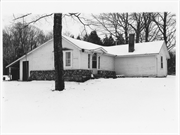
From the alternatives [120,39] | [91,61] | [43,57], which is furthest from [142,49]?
[120,39]

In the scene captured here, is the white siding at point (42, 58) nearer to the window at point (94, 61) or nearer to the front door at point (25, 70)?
the front door at point (25, 70)

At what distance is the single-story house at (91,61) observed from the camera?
53.8 ft

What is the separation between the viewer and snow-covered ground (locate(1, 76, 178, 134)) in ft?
19.4

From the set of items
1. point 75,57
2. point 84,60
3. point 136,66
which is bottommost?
point 136,66

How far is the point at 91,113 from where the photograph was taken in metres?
7.08

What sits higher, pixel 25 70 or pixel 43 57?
pixel 43 57

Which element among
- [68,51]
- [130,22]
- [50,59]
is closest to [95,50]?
[68,51]

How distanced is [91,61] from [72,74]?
2.13 meters

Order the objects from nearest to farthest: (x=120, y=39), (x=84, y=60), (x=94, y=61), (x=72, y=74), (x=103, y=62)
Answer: (x=72, y=74)
(x=84, y=60)
(x=94, y=61)
(x=103, y=62)
(x=120, y=39)

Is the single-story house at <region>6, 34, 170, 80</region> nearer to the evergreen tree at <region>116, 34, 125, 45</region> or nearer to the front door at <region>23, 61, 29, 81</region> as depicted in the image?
the front door at <region>23, 61, 29, 81</region>

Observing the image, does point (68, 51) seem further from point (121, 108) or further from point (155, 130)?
point (155, 130)

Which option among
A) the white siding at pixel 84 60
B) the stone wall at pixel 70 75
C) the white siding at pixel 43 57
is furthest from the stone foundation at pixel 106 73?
the white siding at pixel 43 57

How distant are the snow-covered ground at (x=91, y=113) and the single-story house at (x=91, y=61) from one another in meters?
6.79

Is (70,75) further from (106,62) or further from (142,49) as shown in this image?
(142,49)
